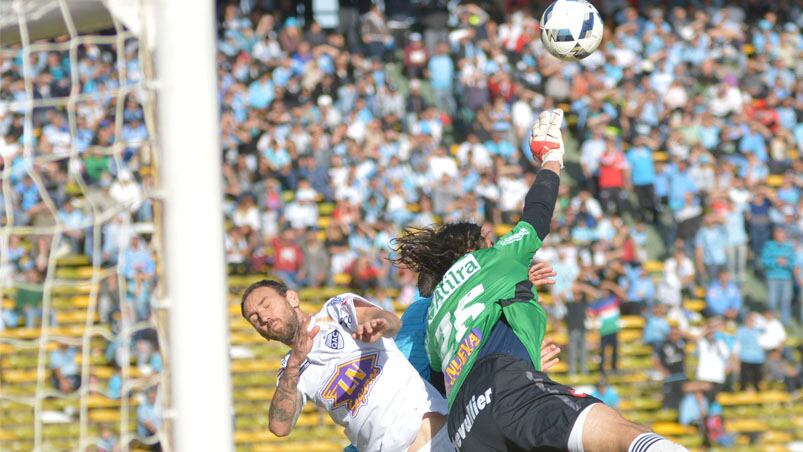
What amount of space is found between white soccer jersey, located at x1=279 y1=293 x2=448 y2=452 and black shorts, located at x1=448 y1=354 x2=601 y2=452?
1.78 ft

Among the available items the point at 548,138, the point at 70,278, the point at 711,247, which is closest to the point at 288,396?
the point at 548,138

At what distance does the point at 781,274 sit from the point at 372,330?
44.2ft

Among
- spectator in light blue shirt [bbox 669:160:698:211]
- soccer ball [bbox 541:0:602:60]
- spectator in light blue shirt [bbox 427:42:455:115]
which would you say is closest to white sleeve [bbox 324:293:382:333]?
soccer ball [bbox 541:0:602:60]

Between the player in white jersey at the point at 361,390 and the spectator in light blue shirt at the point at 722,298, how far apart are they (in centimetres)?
1201

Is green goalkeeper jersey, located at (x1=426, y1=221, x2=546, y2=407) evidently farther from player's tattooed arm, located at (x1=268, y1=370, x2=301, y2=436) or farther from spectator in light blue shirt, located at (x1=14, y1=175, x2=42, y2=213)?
spectator in light blue shirt, located at (x1=14, y1=175, x2=42, y2=213)

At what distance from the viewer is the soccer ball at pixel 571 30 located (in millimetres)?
7391

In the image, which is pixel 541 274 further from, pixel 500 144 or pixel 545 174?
pixel 500 144

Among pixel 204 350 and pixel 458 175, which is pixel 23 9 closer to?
pixel 204 350

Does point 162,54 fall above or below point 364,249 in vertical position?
above

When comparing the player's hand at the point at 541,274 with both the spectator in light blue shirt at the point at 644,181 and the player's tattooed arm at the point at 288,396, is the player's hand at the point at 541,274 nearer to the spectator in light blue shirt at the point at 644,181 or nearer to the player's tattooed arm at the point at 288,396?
the player's tattooed arm at the point at 288,396

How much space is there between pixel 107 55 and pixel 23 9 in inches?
586

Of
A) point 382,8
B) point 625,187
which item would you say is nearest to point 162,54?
point 625,187

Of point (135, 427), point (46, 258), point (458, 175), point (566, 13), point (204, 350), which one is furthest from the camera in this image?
point (458, 175)

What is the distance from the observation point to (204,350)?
13.1ft
